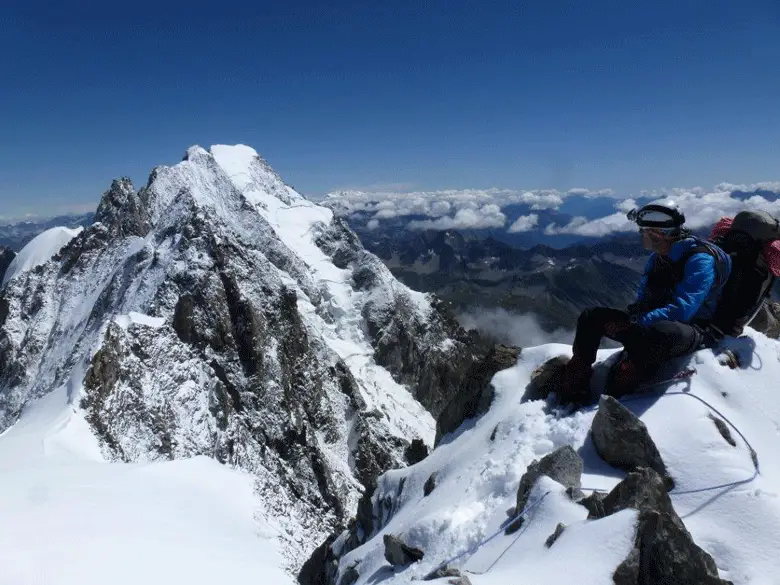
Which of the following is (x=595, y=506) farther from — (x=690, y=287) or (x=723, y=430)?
(x=690, y=287)

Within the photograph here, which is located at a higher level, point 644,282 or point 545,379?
point 644,282

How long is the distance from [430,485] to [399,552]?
3.36m

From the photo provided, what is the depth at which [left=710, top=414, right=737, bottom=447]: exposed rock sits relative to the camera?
915 cm

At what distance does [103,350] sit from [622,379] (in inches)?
1786

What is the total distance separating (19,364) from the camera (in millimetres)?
85750

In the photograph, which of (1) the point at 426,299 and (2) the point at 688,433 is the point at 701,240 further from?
(1) the point at 426,299

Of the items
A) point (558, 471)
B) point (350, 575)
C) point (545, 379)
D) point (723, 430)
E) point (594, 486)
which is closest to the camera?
point (558, 471)

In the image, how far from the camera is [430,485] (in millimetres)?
14039

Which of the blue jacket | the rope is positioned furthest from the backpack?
the rope

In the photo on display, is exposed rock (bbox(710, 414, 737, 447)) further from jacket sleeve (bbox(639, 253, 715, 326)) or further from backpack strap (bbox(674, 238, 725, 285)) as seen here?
backpack strap (bbox(674, 238, 725, 285))

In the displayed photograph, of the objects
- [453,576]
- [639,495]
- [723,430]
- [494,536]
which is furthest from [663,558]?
[723,430]

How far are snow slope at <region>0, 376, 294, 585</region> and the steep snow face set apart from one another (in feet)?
330

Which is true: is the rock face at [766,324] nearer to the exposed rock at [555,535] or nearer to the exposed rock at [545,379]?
the exposed rock at [545,379]

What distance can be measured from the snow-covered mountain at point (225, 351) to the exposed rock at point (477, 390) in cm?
662
